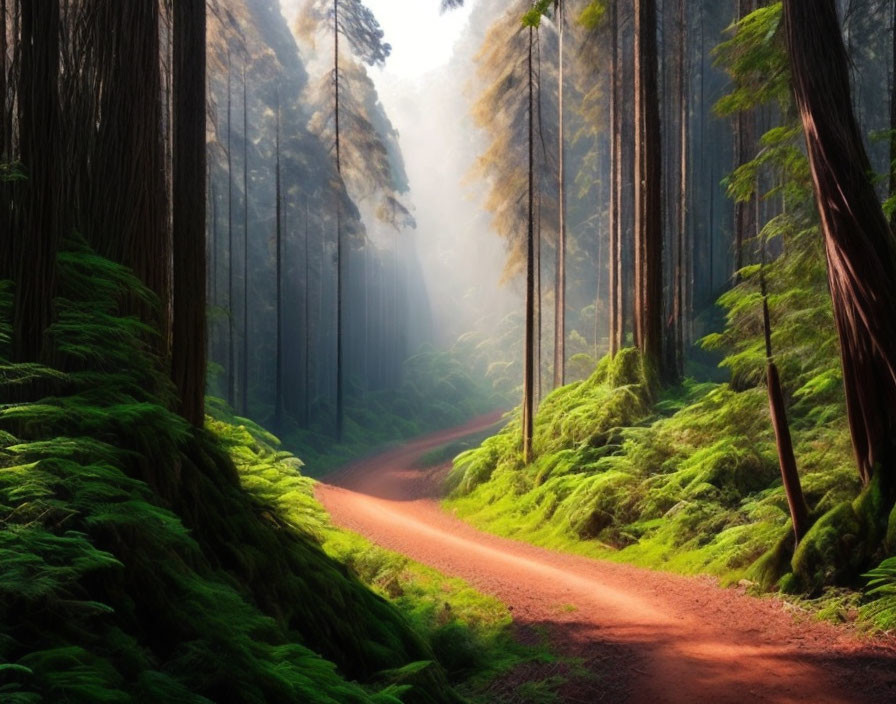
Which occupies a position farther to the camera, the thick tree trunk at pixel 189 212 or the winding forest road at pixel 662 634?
the thick tree trunk at pixel 189 212

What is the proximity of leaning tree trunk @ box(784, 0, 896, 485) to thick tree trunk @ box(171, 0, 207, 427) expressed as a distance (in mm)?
6120

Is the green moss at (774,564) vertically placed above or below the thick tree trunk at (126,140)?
below

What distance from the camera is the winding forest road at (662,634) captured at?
5453 millimetres

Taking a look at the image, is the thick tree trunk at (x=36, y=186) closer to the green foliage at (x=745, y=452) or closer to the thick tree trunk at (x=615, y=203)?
the green foliage at (x=745, y=452)

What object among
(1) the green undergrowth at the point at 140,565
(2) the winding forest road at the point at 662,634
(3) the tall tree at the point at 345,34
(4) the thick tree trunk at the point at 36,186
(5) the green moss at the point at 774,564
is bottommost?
(2) the winding forest road at the point at 662,634

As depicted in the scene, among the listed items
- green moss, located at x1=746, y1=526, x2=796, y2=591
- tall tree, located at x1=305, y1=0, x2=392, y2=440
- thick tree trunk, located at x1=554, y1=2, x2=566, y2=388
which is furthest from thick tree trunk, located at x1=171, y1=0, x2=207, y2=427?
tall tree, located at x1=305, y1=0, x2=392, y2=440

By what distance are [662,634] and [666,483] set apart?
4.80m

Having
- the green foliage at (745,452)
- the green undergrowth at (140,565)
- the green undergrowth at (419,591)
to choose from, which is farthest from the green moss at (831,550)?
the green undergrowth at (140,565)

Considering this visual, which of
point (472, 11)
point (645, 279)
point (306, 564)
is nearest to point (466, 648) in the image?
point (306, 564)

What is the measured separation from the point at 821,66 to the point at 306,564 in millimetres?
7107

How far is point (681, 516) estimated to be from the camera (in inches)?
402

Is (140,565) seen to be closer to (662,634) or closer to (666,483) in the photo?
(662,634)

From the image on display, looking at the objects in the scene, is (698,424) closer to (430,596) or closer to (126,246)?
(430,596)

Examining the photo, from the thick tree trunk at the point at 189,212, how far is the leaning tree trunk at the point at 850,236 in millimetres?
6120
